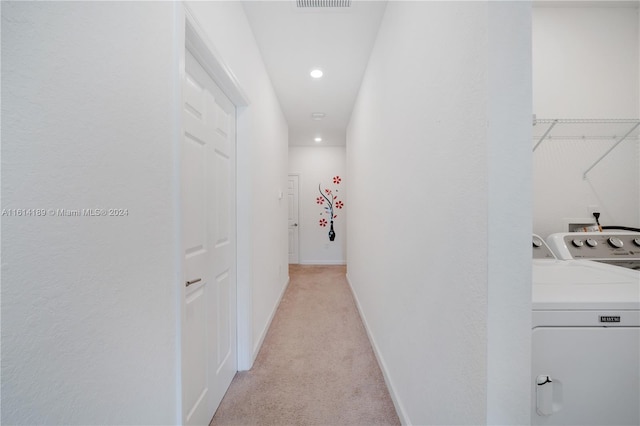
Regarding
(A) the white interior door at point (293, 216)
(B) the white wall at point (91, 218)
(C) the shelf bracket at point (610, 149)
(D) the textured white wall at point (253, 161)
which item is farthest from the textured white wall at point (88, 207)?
(A) the white interior door at point (293, 216)

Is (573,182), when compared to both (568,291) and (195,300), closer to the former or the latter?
(568,291)

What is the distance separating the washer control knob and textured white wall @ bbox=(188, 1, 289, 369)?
2.30 m

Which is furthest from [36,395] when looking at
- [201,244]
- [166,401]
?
[201,244]

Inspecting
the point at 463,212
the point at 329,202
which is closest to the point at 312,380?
the point at 463,212

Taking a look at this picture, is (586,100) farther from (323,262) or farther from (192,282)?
(323,262)

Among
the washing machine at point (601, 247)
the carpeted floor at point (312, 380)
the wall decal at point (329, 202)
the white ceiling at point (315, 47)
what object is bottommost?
the carpeted floor at point (312, 380)

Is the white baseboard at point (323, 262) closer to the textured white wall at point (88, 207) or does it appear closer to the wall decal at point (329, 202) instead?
the wall decal at point (329, 202)

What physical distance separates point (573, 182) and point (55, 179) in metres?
2.72

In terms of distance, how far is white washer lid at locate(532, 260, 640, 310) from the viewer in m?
0.79

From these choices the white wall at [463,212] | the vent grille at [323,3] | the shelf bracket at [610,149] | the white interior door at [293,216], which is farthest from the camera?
the white interior door at [293,216]

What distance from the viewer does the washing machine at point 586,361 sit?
778 millimetres

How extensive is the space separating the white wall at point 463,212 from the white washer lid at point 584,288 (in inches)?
9.2

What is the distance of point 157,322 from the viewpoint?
2.90ft

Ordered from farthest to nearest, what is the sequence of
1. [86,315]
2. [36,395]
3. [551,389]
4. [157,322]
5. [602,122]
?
[602,122] < [157,322] < [551,389] < [86,315] < [36,395]
